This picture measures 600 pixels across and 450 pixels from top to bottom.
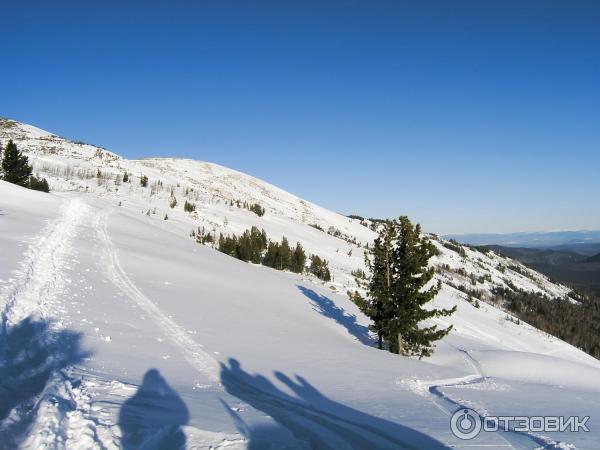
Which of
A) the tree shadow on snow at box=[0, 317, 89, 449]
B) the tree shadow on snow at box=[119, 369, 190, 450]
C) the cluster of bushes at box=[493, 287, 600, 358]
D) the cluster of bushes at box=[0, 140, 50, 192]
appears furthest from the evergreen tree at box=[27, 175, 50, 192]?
the cluster of bushes at box=[493, 287, 600, 358]

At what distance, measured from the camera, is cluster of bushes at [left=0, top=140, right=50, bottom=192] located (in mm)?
30875

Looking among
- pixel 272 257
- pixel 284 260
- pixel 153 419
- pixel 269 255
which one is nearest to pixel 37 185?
pixel 269 255

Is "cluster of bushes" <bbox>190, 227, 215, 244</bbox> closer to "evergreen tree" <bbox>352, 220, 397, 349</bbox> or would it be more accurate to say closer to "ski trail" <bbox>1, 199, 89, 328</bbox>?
"ski trail" <bbox>1, 199, 89, 328</bbox>

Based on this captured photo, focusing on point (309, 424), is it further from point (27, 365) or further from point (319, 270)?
point (319, 270)

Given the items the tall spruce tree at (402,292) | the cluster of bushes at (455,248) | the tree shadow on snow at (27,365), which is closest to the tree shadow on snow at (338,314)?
the tall spruce tree at (402,292)

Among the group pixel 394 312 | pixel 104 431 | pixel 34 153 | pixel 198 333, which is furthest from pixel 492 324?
pixel 34 153

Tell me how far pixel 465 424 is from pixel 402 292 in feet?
30.3

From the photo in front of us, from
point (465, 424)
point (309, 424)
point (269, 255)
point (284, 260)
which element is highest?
point (269, 255)

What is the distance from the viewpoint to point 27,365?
670 centimetres

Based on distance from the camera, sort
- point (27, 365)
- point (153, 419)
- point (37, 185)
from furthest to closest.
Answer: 1. point (37, 185)
2. point (27, 365)
3. point (153, 419)

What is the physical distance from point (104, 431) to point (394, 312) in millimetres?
12977

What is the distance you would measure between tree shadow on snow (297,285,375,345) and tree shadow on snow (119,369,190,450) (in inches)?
477

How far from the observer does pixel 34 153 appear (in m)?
47.8

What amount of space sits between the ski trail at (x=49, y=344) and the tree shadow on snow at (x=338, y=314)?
11278 mm
